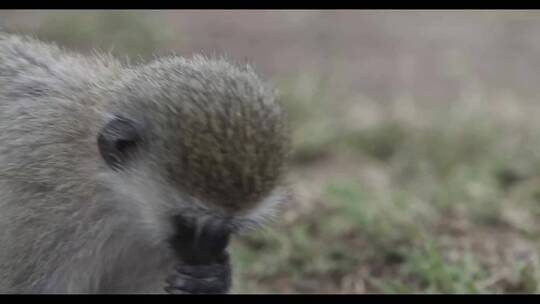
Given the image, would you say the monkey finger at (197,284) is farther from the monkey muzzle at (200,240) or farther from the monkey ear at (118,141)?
the monkey ear at (118,141)

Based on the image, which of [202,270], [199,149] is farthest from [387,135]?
[199,149]

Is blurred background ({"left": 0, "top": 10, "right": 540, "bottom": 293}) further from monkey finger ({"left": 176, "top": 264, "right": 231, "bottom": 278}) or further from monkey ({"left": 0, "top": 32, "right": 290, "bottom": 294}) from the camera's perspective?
monkey finger ({"left": 176, "top": 264, "right": 231, "bottom": 278})

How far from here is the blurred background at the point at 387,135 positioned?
15.5 ft

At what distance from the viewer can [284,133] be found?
336 cm

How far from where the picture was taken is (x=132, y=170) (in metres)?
3.34

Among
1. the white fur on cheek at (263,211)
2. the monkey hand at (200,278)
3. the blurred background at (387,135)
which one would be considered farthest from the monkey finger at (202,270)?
the blurred background at (387,135)

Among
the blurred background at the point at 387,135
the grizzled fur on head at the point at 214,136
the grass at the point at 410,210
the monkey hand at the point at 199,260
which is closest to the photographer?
the grizzled fur on head at the point at 214,136

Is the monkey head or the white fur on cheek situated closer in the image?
the monkey head

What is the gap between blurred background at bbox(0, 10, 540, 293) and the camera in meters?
4.73

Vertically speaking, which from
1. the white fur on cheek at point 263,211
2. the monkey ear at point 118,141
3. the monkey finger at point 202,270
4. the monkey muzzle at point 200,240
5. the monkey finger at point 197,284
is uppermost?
the monkey ear at point 118,141

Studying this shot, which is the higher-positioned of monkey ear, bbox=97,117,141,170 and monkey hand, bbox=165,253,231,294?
monkey ear, bbox=97,117,141,170

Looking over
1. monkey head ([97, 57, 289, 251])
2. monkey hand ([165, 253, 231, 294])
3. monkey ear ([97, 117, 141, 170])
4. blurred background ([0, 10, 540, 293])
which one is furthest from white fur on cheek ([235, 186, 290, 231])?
blurred background ([0, 10, 540, 293])

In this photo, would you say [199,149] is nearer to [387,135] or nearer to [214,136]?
[214,136]

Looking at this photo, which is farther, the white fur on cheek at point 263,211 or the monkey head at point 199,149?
the white fur on cheek at point 263,211
